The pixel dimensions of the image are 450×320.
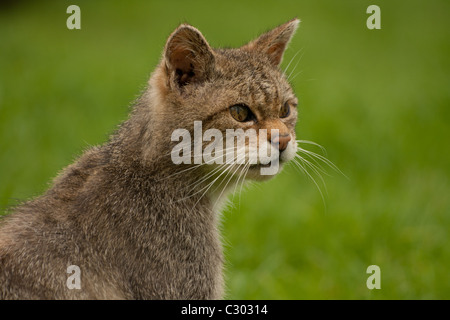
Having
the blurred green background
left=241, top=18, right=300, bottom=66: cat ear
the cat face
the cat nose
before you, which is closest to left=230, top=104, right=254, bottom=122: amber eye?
the cat face

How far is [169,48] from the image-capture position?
12.5 ft

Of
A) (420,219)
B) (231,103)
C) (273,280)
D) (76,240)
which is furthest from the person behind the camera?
(420,219)

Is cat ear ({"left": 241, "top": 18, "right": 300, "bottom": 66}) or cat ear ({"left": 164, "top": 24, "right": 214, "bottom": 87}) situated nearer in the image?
cat ear ({"left": 164, "top": 24, "right": 214, "bottom": 87})

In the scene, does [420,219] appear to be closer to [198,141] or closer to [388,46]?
[198,141]

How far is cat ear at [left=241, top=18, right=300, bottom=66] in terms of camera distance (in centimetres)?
443

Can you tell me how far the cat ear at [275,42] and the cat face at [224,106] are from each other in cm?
44

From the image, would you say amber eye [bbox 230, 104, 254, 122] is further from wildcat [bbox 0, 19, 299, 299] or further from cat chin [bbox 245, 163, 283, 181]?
cat chin [bbox 245, 163, 283, 181]

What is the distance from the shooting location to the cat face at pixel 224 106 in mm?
3752

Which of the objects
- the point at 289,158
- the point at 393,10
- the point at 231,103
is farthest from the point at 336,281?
the point at 393,10

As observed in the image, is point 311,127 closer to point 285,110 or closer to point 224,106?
point 285,110

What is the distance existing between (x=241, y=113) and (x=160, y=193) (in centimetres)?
67

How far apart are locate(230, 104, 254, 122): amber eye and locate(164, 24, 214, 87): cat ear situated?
0.27 meters

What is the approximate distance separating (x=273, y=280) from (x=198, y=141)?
211 centimetres

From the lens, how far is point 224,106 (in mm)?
3803
